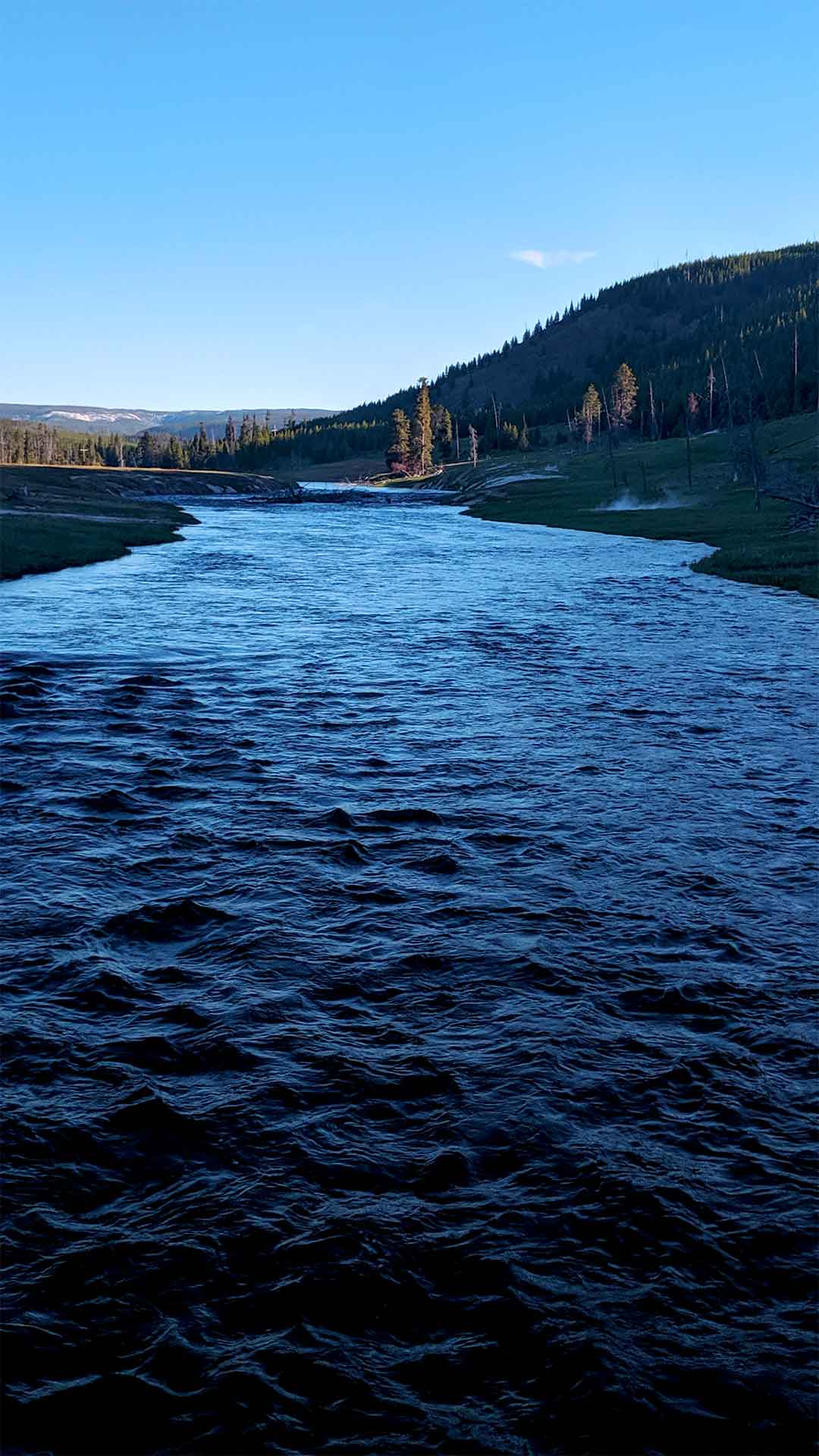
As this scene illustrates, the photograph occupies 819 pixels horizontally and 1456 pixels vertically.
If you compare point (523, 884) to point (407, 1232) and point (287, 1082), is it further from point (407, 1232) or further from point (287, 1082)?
→ point (407, 1232)

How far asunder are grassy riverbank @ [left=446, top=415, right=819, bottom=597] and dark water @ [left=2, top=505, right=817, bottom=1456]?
3071cm

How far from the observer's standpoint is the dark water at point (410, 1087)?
5801 mm

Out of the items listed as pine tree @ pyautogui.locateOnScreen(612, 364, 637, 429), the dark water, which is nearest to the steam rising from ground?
the dark water

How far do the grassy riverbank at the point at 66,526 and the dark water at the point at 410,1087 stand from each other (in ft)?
109

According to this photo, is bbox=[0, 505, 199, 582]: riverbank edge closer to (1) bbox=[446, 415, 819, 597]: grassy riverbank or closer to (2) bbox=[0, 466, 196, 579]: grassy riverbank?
(2) bbox=[0, 466, 196, 579]: grassy riverbank

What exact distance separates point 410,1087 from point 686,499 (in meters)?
97.7

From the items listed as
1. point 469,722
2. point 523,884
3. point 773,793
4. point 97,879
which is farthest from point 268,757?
point 773,793

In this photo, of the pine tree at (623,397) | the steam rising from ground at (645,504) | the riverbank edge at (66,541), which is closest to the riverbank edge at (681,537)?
the steam rising from ground at (645,504)

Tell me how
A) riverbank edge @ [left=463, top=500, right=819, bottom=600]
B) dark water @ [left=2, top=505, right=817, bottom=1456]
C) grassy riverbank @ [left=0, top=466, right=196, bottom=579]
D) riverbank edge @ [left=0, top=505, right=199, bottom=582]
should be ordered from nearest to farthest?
dark water @ [left=2, top=505, right=817, bottom=1456] → riverbank edge @ [left=463, top=500, right=819, bottom=600] → riverbank edge @ [left=0, top=505, right=199, bottom=582] → grassy riverbank @ [left=0, top=466, right=196, bottom=579]

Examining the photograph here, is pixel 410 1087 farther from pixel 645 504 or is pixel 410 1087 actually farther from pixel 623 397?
pixel 623 397

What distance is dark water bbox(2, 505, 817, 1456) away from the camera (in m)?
5.80

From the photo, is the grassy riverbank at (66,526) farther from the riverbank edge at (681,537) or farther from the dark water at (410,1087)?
the dark water at (410,1087)

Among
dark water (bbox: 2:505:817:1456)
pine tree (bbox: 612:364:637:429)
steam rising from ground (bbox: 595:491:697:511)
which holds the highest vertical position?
pine tree (bbox: 612:364:637:429)

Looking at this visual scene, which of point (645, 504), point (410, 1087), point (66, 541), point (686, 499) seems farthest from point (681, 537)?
point (410, 1087)
